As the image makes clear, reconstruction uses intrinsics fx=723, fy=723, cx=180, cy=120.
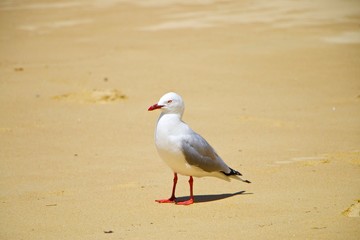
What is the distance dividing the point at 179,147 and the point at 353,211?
1735 mm

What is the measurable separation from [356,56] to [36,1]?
12.4 m

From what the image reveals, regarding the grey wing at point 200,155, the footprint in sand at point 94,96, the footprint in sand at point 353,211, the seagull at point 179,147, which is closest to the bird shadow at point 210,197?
the seagull at point 179,147

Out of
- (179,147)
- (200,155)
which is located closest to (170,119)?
(179,147)

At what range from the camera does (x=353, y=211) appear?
597 cm

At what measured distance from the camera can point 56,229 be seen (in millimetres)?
6039

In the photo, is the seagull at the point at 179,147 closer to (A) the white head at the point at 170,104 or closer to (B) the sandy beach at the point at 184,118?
(A) the white head at the point at 170,104

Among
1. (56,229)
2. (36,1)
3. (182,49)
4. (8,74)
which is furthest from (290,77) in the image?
(36,1)

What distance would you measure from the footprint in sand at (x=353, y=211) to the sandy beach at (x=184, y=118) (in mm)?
12

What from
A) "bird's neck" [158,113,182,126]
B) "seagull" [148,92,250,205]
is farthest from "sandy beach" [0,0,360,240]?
"bird's neck" [158,113,182,126]

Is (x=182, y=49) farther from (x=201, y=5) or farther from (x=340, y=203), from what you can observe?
(x=340, y=203)

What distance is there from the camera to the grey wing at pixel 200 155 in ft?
22.5

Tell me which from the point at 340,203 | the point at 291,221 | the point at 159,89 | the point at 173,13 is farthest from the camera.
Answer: the point at 173,13

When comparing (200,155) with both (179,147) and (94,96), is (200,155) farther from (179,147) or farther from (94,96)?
(94,96)

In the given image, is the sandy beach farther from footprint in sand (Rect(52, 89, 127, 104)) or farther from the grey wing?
the grey wing
